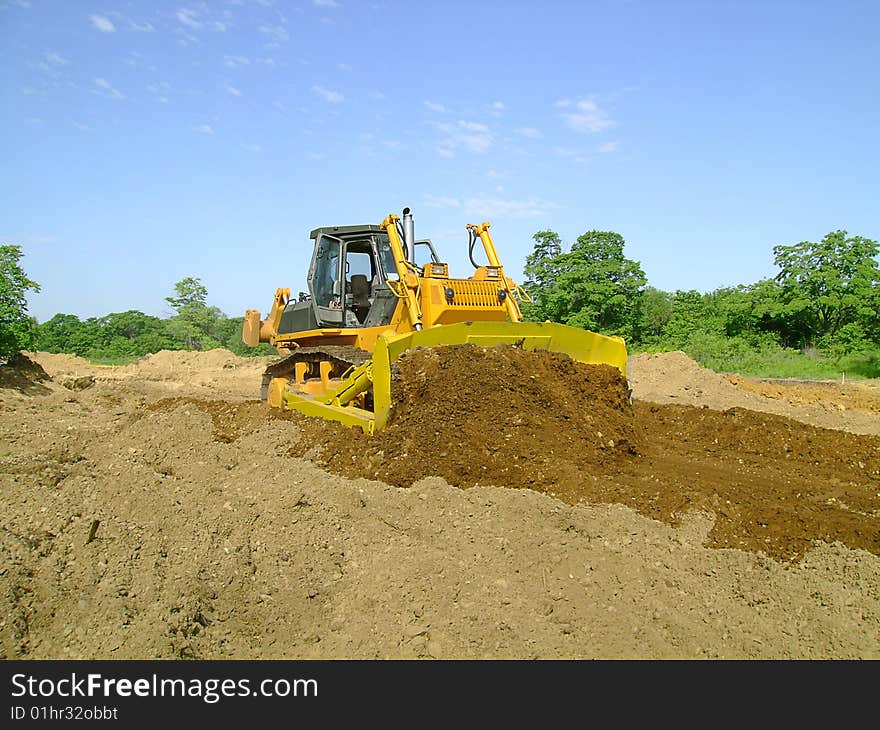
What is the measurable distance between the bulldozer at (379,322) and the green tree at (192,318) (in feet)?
93.1

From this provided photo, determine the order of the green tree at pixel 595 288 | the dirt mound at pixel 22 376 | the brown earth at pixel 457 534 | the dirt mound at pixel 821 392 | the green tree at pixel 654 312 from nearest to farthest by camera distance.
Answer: the brown earth at pixel 457 534 → the dirt mound at pixel 22 376 → the dirt mound at pixel 821 392 → the green tree at pixel 595 288 → the green tree at pixel 654 312

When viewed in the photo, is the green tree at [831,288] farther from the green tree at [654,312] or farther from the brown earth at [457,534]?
the brown earth at [457,534]

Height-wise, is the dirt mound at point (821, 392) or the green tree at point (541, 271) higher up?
the green tree at point (541, 271)

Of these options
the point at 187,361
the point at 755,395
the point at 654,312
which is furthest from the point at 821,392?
the point at 654,312

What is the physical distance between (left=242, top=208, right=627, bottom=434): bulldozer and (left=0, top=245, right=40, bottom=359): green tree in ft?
16.6

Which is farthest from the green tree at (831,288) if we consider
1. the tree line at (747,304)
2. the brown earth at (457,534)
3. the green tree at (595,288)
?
the brown earth at (457,534)

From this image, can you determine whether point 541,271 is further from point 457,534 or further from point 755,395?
point 457,534

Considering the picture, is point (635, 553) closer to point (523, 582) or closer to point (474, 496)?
point (523, 582)

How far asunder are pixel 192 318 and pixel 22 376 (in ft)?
86.5

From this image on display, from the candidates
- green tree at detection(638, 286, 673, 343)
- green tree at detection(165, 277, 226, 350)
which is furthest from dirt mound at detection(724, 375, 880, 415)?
green tree at detection(165, 277, 226, 350)

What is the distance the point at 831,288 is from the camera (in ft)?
78.4

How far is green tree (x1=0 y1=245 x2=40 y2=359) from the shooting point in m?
11.9

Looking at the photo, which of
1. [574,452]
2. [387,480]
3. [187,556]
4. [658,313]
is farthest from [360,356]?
[658,313]

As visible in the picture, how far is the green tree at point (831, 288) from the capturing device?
2314cm
